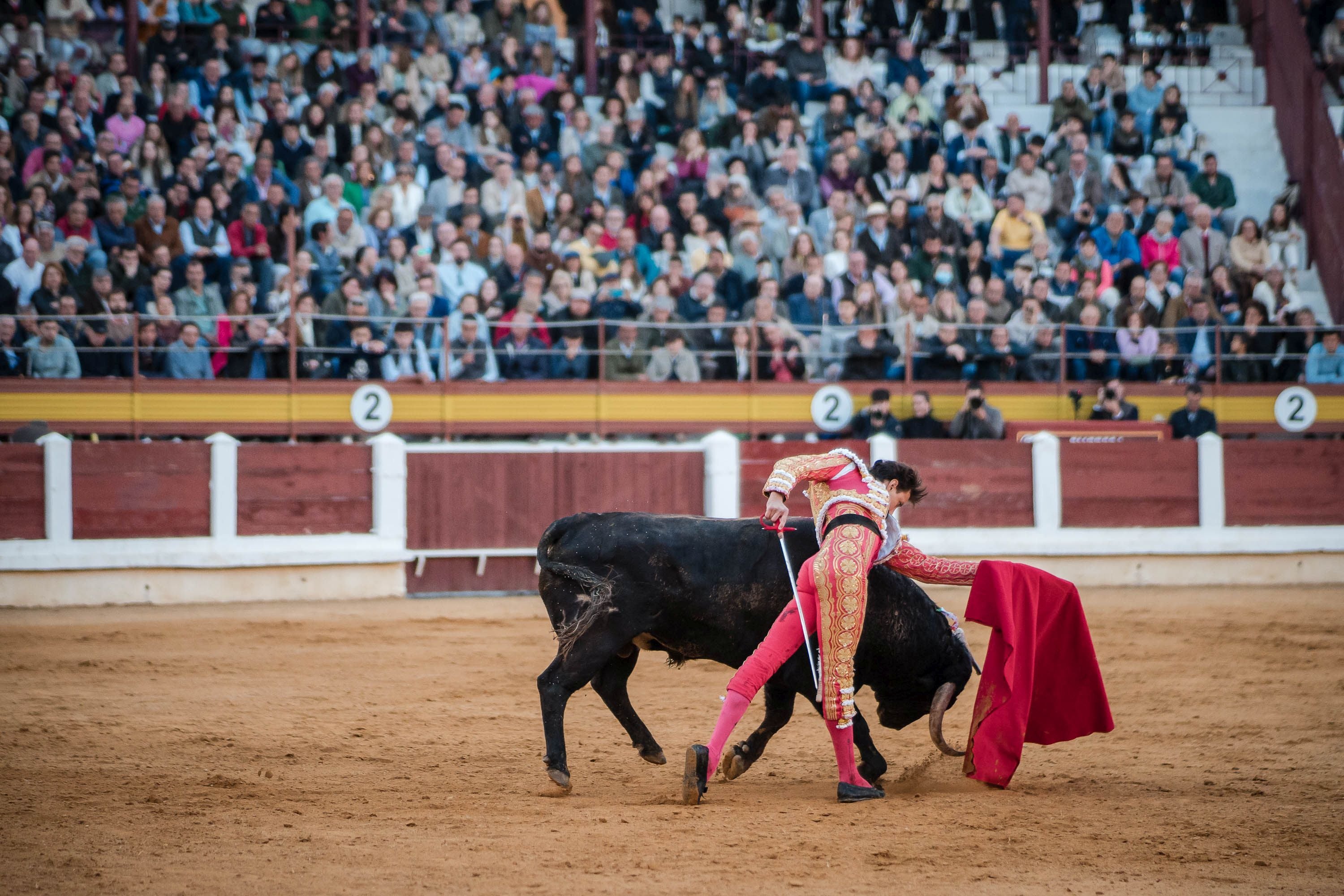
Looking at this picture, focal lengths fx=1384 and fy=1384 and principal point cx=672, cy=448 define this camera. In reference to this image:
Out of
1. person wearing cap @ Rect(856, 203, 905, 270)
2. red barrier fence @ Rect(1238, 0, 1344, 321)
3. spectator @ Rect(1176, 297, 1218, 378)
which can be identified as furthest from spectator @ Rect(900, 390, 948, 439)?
red barrier fence @ Rect(1238, 0, 1344, 321)

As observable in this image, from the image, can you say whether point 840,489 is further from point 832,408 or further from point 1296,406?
point 1296,406

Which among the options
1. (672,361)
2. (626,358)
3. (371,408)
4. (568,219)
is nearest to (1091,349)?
(672,361)

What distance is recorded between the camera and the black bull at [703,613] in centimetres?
450

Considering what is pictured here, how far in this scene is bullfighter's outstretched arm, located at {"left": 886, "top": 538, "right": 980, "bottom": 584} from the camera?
4.58 meters

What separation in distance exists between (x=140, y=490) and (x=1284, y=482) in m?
8.78

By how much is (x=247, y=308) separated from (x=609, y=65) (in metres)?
5.26

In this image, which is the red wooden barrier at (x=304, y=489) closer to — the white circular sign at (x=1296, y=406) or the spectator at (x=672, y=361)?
the spectator at (x=672, y=361)

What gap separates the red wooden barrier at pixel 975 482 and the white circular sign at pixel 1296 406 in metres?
2.38

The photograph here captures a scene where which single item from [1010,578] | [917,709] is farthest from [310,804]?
[1010,578]

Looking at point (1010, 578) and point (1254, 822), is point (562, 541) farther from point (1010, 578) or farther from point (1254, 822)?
point (1254, 822)

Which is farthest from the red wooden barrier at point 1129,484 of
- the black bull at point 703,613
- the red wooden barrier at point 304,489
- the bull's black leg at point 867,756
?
the bull's black leg at point 867,756

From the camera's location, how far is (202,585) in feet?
A: 31.5

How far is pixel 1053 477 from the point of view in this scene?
10938mm

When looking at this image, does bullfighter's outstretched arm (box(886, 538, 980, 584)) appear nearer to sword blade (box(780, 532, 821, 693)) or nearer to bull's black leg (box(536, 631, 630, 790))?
sword blade (box(780, 532, 821, 693))
